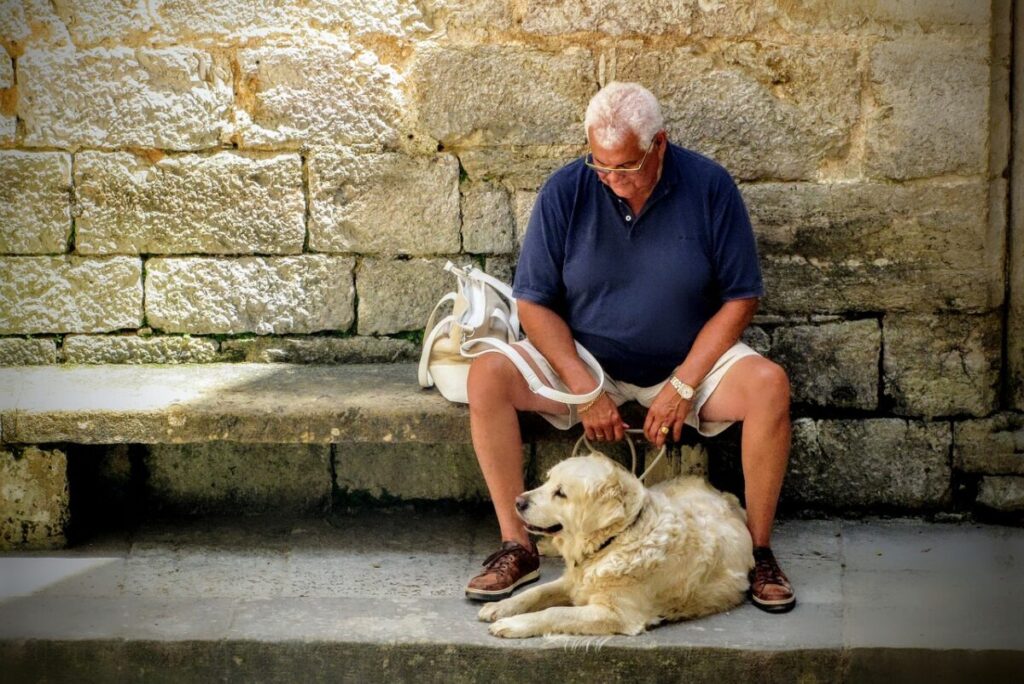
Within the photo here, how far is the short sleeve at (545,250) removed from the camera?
13.3 ft

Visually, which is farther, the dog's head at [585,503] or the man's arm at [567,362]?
the man's arm at [567,362]

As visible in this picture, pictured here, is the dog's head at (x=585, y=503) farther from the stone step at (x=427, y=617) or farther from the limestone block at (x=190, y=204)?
the limestone block at (x=190, y=204)

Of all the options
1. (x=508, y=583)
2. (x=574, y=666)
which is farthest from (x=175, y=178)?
(x=574, y=666)

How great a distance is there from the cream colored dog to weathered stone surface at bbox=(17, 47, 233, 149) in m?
2.29

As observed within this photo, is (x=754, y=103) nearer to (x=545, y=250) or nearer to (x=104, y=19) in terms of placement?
(x=545, y=250)

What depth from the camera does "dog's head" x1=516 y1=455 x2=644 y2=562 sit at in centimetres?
346

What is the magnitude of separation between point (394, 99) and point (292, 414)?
1.40 metres

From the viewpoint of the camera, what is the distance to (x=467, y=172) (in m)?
4.74

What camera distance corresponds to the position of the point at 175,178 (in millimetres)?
4793

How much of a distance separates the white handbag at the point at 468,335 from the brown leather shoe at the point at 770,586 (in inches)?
32.0

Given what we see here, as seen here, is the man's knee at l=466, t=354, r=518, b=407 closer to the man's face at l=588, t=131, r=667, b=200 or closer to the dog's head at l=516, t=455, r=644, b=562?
the dog's head at l=516, t=455, r=644, b=562

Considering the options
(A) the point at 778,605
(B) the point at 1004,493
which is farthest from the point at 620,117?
(B) the point at 1004,493

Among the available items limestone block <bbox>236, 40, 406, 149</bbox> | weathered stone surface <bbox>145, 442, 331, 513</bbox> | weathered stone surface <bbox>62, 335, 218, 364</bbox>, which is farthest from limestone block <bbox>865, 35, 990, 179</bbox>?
weathered stone surface <bbox>62, 335, 218, 364</bbox>

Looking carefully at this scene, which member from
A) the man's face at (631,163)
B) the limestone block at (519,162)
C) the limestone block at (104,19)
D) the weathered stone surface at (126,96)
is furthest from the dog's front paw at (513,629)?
the limestone block at (104,19)
